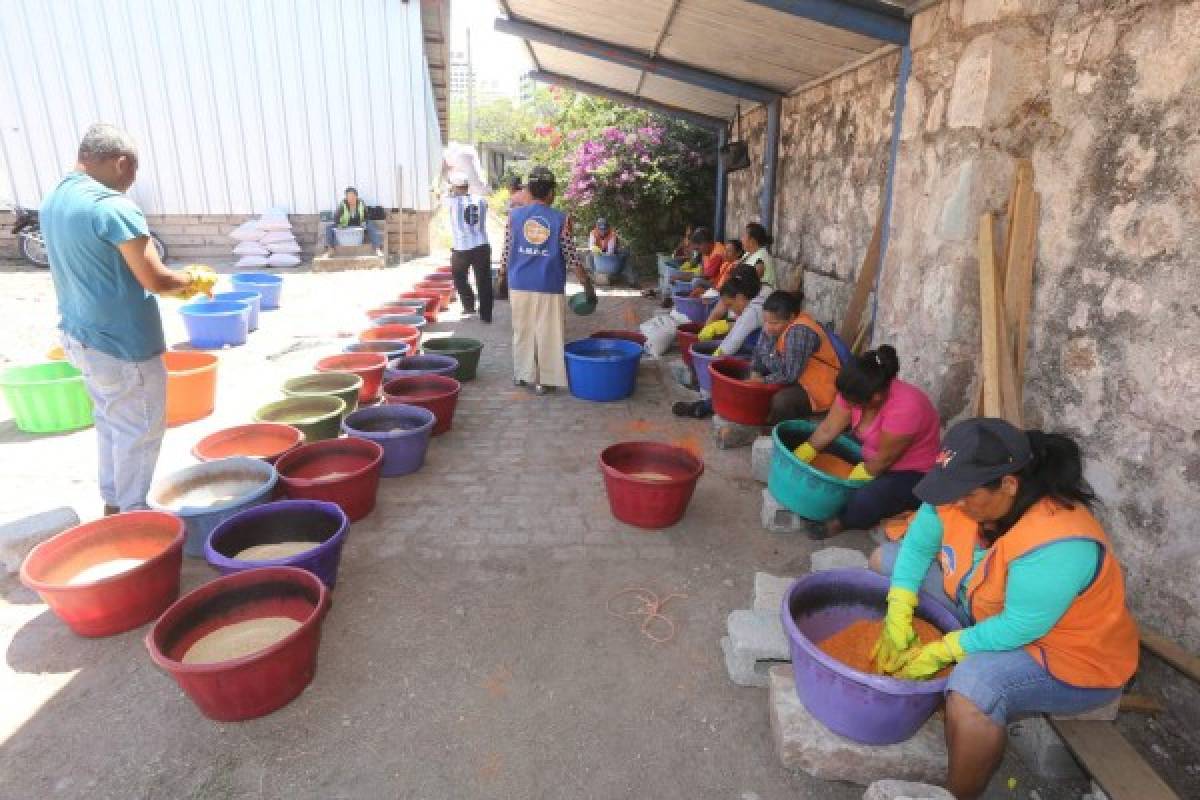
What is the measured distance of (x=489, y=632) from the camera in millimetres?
2859

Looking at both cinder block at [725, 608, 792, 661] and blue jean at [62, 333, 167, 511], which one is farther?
blue jean at [62, 333, 167, 511]

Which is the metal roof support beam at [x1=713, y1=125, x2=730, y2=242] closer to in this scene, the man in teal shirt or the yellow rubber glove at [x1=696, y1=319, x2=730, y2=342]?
the yellow rubber glove at [x1=696, y1=319, x2=730, y2=342]

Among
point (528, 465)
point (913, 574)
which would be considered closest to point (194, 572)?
point (528, 465)

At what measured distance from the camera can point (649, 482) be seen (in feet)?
11.4

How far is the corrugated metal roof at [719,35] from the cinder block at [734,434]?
98.1 inches

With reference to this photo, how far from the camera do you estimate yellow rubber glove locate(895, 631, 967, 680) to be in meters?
2.10

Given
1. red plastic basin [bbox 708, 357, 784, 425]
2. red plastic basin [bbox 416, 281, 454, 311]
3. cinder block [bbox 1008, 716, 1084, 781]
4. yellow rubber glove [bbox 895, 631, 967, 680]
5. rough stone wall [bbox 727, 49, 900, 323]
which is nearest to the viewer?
yellow rubber glove [bbox 895, 631, 967, 680]

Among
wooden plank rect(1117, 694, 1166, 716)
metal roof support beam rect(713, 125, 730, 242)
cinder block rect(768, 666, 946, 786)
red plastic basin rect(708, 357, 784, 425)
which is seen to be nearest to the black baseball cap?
cinder block rect(768, 666, 946, 786)

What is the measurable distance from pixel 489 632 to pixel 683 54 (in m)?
6.15

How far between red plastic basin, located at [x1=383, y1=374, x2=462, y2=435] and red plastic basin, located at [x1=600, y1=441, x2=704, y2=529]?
56.5 inches

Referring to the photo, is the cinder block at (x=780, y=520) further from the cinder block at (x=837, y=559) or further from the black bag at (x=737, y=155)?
the black bag at (x=737, y=155)

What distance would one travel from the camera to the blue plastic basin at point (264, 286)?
313 inches

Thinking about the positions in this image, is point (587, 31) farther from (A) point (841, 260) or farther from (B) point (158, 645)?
(B) point (158, 645)

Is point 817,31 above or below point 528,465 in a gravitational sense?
above
